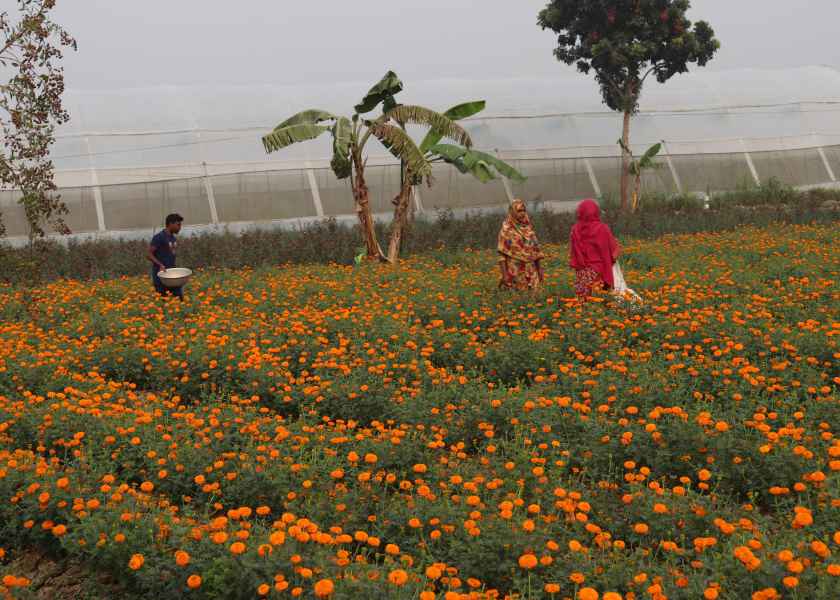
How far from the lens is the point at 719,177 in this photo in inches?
900

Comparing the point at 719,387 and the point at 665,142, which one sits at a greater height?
the point at 665,142

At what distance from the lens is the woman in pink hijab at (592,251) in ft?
26.6

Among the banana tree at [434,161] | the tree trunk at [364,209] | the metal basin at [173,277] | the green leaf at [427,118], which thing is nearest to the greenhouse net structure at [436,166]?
the tree trunk at [364,209]

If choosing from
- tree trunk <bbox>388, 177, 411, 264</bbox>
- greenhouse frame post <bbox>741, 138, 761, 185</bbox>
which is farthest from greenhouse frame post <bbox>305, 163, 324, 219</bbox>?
greenhouse frame post <bbox>741, 138, 761, 185</bbox>

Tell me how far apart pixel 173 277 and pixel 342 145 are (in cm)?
410

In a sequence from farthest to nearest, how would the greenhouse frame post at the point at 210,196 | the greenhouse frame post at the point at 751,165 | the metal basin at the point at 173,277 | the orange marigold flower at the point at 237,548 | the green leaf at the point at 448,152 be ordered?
the greenhouse frame post at the point at 751,165 → the greenhouse frame post at the point at 210,196 → the green leaf at the point at 448,152 → the metal basin at the point at 173,277 → the orange marigold flower at the point at 237,548

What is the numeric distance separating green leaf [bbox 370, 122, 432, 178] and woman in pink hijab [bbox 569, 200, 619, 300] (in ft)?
14.5

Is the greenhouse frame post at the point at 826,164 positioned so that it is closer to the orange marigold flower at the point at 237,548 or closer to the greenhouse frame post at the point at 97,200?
the greenhouse frame post at the point at 97,200

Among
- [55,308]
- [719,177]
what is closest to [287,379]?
[55,308]

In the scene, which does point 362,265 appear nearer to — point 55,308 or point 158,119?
point 55,308

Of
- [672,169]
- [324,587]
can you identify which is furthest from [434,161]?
[672,169]

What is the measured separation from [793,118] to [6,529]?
27261mm

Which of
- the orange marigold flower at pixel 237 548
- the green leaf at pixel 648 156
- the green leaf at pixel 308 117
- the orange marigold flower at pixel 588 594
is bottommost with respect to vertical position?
the orange marigold flower at pixel 588 594

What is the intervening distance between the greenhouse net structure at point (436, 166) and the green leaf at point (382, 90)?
19.9 ft
